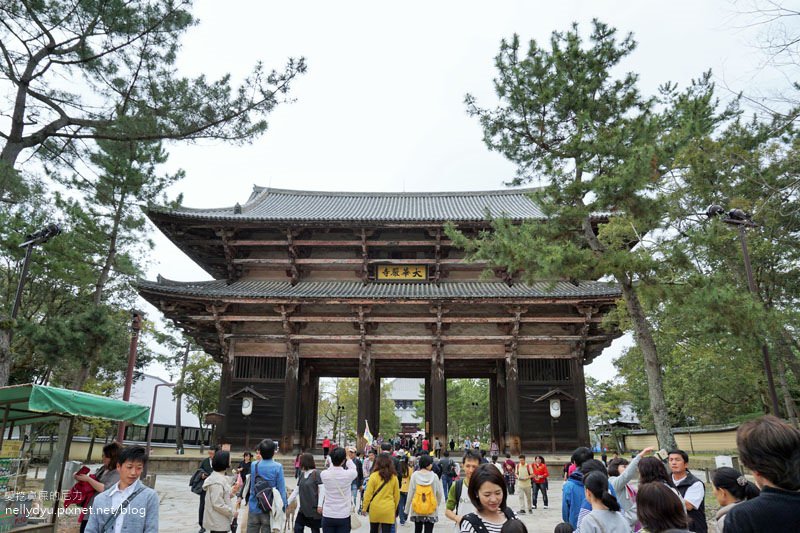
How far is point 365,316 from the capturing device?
1800 centimetres

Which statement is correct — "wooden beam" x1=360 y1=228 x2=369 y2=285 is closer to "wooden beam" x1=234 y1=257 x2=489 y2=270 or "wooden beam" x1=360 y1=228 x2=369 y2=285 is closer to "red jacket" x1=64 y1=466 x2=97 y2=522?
"wooden beam" x1=234 y1=257 x2=489 y2=270

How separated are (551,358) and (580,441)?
119 inches

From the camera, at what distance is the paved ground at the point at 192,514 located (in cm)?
903

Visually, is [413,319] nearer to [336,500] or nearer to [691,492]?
[336,500]

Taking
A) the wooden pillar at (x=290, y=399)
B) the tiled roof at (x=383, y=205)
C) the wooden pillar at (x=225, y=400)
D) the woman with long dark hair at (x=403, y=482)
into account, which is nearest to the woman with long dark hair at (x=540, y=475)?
the woman with long dark hair at (x=403, y=482)

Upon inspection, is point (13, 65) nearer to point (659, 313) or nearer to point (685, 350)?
point (659, 313)

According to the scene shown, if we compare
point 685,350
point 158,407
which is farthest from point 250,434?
point 158,407

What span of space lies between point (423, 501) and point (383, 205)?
65.5 ft

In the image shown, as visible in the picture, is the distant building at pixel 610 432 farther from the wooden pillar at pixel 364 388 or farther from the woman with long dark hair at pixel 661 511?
the woman with long dark hair at pixel 661 511

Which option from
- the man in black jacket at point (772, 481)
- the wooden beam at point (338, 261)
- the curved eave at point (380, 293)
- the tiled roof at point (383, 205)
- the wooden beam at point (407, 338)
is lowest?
the man in black jacket at point (772, 481)

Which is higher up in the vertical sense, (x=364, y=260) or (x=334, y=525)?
(x=364, y=260)

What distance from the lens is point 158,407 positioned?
146 ft

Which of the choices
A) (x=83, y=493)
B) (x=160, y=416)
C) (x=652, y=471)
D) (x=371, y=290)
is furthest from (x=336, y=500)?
(x=160, y=416)

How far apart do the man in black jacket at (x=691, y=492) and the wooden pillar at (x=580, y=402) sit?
42.6 ft
